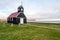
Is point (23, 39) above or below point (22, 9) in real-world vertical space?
below

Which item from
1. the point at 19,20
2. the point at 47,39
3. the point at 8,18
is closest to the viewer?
the point at 47,39

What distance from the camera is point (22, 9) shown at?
58.7 m

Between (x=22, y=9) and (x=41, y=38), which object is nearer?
(x=41, y=38)

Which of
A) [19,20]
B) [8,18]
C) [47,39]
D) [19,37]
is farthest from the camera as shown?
[8,18]

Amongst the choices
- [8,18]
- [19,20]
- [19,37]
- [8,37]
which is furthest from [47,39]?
[8,18]

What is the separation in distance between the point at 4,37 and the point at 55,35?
766cm

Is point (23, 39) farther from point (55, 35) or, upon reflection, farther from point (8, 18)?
Answer: point (8, 18)

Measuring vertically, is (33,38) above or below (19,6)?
below

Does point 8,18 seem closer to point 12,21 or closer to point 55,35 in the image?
point 12,21

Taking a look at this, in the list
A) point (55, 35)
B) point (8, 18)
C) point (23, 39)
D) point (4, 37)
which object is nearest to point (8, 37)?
point (4, 37)

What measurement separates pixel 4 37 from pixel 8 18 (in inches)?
1472

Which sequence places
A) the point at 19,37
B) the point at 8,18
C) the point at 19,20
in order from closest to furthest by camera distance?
the point at 19,37 < the point at 19,20 < the point at 8,18

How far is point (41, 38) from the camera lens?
24.3m

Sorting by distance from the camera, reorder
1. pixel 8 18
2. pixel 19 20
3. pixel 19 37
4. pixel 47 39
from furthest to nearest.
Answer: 1. pixel 8 18
2. pixel 19 20
3. pixel 19 37
4. pixel 47 39
